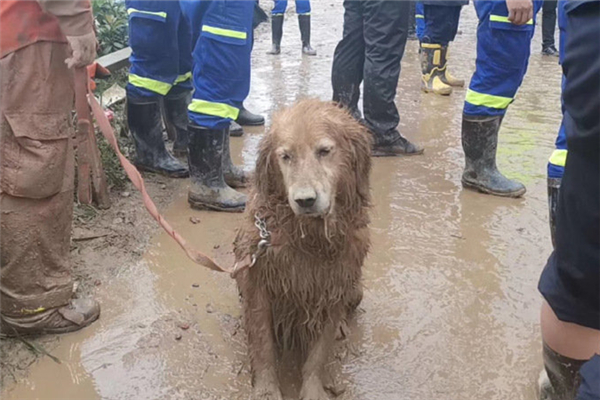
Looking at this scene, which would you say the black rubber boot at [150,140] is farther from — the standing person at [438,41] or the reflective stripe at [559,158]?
the standing person at [438,41]

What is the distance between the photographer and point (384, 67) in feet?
17.2

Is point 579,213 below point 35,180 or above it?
above

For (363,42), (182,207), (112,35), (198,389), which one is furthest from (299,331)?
(112,35)

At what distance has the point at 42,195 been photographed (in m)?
2.86

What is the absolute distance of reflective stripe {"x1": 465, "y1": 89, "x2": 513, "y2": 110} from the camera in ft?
14.8

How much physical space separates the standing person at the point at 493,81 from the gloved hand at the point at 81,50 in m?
2.62

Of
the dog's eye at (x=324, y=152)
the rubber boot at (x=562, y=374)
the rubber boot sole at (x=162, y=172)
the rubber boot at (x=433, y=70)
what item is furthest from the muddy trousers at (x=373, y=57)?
the rubber boot at (x=562, y=374)

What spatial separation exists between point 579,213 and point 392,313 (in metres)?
1.47

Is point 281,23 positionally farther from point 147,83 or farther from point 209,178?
point 209,178

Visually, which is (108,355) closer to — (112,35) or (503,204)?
(503,204)

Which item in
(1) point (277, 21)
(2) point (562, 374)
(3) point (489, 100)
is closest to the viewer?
(2) point (562, 374)

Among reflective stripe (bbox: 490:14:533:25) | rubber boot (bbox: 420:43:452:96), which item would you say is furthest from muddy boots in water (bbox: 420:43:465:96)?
reflective stripe (bbox: 490:14:533:25)

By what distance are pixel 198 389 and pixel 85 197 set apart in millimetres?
A: 1150

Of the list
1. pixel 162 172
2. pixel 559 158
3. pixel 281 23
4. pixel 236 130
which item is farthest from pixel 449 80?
pixel 559 158
